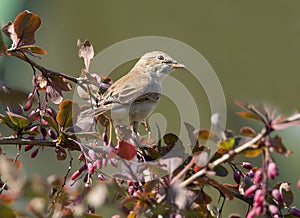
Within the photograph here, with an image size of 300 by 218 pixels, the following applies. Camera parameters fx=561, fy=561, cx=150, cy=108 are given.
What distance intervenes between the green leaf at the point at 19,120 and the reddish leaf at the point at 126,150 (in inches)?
8.2

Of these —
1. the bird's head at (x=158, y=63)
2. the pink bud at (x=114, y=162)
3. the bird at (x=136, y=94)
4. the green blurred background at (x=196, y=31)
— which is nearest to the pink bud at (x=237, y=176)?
the pink bud at (x=114, y=162)

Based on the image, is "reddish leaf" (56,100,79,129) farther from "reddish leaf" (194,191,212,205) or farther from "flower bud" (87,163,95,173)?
"reddish leaf" (194,191,212,205)

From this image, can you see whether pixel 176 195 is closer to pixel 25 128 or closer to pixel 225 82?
pixel 25 128

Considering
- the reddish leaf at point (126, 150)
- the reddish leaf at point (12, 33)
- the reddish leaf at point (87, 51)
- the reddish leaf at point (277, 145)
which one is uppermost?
the reddish leaf at point (277, 145)

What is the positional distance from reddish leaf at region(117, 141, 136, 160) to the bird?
0.98 feet

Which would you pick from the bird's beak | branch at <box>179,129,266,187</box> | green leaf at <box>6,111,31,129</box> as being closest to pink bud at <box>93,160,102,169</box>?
green leaf at <box>6,111,31,129</box>

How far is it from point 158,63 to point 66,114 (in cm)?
117

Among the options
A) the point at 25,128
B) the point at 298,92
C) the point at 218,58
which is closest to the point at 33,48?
the point at 25,128

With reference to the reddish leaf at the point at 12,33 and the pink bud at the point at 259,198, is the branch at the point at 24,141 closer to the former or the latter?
the reddish leaf at the point at 12,33

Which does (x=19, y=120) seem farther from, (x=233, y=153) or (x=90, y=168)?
(x=233, y=153)

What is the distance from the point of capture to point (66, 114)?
0.79 metres

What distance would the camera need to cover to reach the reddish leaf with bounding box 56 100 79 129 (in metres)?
0.78

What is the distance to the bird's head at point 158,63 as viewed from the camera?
190cm

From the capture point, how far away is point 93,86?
945 millimetres
